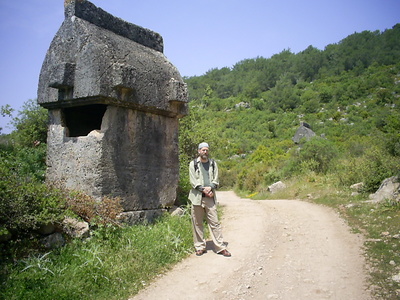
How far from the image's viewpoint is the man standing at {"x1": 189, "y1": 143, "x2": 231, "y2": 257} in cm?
509

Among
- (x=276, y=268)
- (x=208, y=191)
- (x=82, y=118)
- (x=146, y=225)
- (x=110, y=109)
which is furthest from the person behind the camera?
(x=82, y=118)

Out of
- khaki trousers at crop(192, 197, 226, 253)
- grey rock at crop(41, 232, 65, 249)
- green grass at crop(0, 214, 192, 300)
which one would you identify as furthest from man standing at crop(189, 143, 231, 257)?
grey rock at crop(41, 232, 65, 249)

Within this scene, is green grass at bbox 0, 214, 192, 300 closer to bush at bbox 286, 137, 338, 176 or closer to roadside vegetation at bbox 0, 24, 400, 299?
roadside vegetation at bbox 0, 24, 400, 299

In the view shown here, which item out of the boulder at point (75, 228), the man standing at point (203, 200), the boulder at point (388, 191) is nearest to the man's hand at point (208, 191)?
the man standing at point (203, 200)

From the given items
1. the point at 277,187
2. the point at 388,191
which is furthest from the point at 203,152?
the point at 277,187

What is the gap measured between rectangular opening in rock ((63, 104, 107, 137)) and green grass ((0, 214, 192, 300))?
92.8 inches

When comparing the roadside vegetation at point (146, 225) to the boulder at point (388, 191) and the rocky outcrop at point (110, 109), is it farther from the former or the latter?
the rocky outcrop at point (110, 109)

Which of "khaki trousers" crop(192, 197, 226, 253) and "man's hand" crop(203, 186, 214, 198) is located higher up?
"man's hand" crop(203, 186, 214, 198)

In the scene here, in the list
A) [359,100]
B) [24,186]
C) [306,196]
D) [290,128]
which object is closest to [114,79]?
[24,186]

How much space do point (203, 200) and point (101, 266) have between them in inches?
71.7

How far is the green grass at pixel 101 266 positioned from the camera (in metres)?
3.45

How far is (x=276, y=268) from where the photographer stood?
14.6 feet

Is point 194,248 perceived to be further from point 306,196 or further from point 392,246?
point 306,196

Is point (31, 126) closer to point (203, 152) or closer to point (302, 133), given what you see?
point (203, 152)
